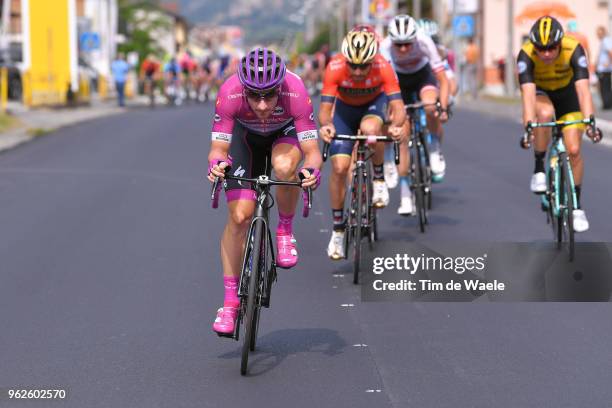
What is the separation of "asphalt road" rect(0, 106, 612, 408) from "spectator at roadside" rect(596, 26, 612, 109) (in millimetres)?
14517

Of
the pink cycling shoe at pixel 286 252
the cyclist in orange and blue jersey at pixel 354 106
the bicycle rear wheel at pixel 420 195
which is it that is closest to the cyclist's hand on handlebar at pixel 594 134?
the cyclist in orange and blue jersey at pixel 354 106

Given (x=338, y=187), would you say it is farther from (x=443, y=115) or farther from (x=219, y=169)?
(x=219, y=169)

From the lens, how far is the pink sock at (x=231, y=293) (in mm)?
7039

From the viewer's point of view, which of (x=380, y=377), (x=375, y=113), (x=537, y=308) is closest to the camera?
(x=380, y=377)

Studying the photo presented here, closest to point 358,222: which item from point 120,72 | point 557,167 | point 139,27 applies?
point 557,167

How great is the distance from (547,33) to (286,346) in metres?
3.86

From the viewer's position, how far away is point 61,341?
7.61m

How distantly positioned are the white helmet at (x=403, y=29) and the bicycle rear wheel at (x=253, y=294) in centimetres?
564

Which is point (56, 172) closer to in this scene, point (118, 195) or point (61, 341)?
point (118, 195)

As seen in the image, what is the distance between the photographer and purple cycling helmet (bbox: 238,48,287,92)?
6.68m

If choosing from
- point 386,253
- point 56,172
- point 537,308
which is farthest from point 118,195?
point 537,308

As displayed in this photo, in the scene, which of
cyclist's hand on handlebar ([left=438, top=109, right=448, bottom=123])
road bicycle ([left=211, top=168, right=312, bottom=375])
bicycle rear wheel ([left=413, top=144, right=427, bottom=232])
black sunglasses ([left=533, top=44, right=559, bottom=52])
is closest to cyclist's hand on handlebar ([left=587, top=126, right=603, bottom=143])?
black sunglasses ([left=533, top=44, right=559, bottom=52])

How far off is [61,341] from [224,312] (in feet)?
3.82

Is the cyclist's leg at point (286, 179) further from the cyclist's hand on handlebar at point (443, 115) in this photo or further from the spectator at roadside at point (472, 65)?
the spectator at roadside at point (472, 65)
